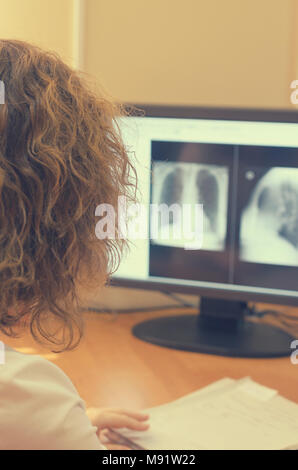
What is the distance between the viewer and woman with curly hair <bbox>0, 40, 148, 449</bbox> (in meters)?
0.54

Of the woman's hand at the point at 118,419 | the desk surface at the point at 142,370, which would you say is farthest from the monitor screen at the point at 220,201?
the woman's hand at the point at 118,419

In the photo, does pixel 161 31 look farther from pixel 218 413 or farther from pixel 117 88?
pixel 218 413

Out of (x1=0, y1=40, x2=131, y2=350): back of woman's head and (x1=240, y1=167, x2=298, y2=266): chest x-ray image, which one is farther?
(x1=240, y1=167, x2=298, y2=266): chest x-ray image

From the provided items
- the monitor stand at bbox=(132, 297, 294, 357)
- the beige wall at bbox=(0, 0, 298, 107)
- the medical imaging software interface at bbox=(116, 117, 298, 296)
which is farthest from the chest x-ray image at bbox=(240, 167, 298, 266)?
the beige wall at bbox=(0, 0, 298, 107)

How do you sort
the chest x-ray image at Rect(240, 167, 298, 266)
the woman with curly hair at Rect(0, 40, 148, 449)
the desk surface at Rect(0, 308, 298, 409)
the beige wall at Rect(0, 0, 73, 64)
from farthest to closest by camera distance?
the beige wall at Rect(0, 0, 73, 64) < the chest x-ray image at Rect(240, 167, 298, 266) < the desk surface at Rect(0, 308, 298, 409) < the woman with curly hair at Rect(0, 40, 148, 449)

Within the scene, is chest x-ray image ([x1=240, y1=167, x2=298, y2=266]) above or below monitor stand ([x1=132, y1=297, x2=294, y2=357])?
above

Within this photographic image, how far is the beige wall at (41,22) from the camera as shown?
1218mm

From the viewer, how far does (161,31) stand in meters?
1.28

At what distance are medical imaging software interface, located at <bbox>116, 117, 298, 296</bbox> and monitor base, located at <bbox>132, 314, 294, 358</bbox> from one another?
0.09 m

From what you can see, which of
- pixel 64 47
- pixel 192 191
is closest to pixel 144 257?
pixel 192 191

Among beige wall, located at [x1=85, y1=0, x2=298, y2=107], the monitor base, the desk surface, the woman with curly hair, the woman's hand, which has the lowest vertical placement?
the woman's hand

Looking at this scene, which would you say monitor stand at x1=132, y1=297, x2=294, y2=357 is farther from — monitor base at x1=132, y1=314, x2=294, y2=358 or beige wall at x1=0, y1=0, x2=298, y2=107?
beige wall at x1=0, y1=0, x2=298, y2=107

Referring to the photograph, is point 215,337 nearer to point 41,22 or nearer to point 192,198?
point 192,198
